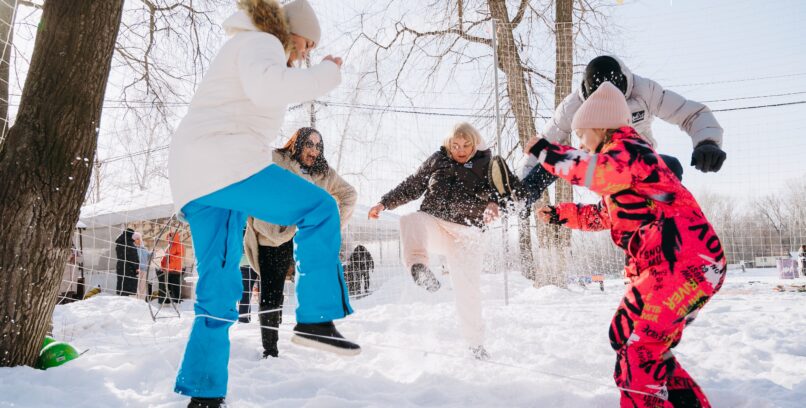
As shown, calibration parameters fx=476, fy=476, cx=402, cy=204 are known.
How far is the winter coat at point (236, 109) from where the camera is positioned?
5.26 ft

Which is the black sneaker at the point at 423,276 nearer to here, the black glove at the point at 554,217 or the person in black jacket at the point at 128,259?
the black glove at the point at 554,217

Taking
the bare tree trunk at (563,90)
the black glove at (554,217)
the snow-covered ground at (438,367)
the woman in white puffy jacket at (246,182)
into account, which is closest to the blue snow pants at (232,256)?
the woman in white puffy jacket at (246,182)

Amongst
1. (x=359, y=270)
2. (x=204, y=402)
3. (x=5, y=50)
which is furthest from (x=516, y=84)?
(x=204, y=402)

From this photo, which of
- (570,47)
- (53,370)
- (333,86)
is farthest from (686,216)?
(570,47)

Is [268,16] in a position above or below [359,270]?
above

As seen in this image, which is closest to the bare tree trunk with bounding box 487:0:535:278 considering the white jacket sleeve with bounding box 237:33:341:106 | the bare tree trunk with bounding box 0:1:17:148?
the bare tree trunk with bounding box 0:1:17:148

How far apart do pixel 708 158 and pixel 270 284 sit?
2.57m

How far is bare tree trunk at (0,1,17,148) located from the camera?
341cm

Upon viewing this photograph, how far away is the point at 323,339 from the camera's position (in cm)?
172

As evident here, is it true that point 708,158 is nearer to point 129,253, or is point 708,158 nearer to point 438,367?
point 438,367

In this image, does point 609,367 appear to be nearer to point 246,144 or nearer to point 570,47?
point 246,144

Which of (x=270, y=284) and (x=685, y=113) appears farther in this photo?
(x=270, y=284)

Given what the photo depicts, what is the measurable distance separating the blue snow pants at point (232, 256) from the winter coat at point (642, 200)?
91cm

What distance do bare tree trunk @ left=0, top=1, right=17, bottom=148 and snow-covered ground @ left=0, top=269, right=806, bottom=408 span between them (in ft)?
6.18
